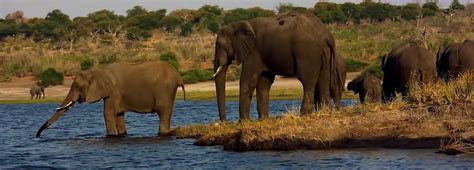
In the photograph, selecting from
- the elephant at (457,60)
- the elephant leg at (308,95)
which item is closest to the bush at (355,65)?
the elephant at (457,60)

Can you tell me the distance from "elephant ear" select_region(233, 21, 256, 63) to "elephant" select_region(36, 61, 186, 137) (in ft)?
11.0

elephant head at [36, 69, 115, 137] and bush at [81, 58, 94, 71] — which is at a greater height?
elephant head at [36, 69, 115, 137]

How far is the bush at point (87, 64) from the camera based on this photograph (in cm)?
5503

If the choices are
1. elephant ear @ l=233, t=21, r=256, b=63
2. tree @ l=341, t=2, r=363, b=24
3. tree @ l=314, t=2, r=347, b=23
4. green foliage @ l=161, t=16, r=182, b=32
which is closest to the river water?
elephant ear @ l=233, t=21, r=256, b=63

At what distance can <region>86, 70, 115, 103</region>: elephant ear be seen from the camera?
22703 millimetres

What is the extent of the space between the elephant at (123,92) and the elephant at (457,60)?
6791 mm

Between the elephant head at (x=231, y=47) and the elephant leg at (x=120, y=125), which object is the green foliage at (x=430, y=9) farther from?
the elephant head at (x=231, y=47)

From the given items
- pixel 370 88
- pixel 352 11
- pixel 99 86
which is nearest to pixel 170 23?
pixel 352 11

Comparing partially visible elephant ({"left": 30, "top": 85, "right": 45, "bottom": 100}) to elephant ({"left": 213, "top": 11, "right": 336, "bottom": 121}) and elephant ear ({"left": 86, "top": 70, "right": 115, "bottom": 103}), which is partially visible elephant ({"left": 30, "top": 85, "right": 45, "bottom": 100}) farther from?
elephant ({"left": 213, "top": 11, "right": 336, "bottom": 121})

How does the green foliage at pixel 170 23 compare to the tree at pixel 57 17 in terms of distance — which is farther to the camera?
the tree at pixel 57 17

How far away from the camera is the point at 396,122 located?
1727 centimetres

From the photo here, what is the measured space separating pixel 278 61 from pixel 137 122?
1050 cm

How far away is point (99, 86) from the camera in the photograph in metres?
22.8

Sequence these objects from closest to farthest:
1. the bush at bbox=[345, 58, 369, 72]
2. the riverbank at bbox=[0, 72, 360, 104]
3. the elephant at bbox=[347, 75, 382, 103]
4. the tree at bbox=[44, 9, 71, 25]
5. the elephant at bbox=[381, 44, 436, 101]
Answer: the elephant at bbox=[381, 44, 436, 101], the elephant at bbox=[347, 75, 382, 103], the riverbank at bbox=[0, 72, 360, 104], the bush at bbox=[345, 58, 369, 72], the tree at bbox=[44, 9, 71, 25]
